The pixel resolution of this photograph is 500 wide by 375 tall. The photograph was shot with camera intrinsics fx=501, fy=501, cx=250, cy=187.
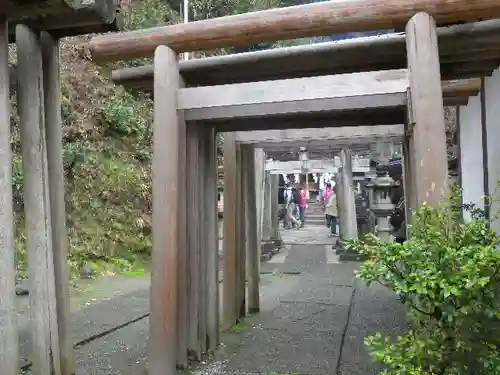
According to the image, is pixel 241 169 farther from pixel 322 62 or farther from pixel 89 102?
pixel 89 102

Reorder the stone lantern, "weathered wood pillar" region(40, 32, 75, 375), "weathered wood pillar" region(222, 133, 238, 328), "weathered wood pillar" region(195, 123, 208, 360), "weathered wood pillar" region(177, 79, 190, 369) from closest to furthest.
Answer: "weathered wood pillar" region(40, 32, 75, 375)
"weathered wood pillar" region(177, 79, 190, 369)
"weathered wood pillar" region(195, 123, 208, 360)
"weathered wood pillar" region(222, 133, 238, 328)
the stone lantern

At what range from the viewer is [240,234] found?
567 centimetres

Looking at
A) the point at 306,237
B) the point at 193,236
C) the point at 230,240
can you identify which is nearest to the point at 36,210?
the point at 193,236

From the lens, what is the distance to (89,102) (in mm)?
12344

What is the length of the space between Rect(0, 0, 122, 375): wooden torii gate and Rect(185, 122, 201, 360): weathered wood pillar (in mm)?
987

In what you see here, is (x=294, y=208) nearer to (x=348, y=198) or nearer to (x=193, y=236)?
(x=348, y=198)

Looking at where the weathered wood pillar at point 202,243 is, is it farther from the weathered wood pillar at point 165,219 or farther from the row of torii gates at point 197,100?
the weathered wood pillar at point 165,219

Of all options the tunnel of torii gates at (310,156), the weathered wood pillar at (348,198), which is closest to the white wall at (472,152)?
the tunnel of torii gates at (310,156)

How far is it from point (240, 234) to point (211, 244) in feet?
3.49

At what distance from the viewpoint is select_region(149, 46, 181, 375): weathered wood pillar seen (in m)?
3.53

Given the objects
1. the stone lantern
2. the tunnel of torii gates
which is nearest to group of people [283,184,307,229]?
the tunnel of torii gates

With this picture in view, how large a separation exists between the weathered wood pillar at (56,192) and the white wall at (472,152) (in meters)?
4.37

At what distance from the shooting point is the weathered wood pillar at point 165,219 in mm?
3528

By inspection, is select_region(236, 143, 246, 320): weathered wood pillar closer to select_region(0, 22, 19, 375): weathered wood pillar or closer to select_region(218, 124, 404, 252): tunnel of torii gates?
select_region(218, 124, 404, 252): tunnel of torii gates
